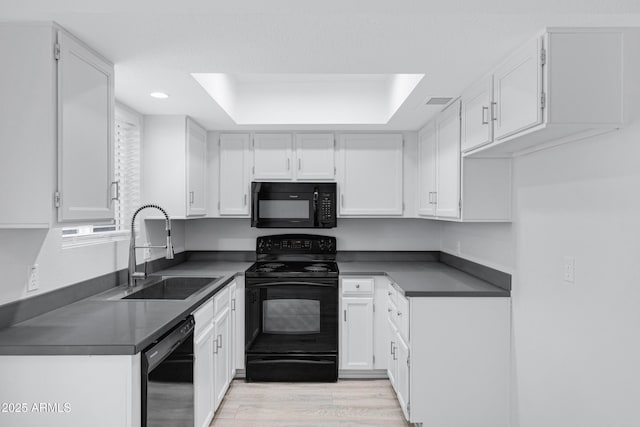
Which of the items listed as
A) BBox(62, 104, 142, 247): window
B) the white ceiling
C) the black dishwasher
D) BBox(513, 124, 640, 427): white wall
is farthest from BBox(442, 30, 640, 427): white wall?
BBox(62, 104, 142, 247): window

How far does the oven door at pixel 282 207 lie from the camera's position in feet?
12.1

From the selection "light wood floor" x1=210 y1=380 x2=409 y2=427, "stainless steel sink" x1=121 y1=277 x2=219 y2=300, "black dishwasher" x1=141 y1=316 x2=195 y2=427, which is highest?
"stainless steel sink" x1=121 y1=277 x2=219 y2=300

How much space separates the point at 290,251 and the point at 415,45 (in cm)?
251

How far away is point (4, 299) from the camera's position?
1737 mm

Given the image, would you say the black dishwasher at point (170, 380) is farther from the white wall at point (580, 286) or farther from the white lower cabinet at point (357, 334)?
the white wall at point (580, 286)

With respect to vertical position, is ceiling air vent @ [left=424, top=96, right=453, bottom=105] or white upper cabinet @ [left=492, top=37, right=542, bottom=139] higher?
ceiling air vent @ [left=424, top=96, right=453, bottom=105]

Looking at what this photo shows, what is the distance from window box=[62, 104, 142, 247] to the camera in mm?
2725

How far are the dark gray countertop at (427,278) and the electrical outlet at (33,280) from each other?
6.43 ft

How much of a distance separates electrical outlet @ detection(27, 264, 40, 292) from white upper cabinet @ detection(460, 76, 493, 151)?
7.49 feet

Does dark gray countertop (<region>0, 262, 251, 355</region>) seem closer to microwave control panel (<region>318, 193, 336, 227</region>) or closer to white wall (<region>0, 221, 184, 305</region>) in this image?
white wall (<region>0, 221, 184, 305</region>)

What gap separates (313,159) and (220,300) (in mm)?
1509

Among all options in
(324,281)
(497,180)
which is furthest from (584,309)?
(324,281)

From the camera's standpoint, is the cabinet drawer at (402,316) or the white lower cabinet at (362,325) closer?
the cabinet drawer at (402,316)

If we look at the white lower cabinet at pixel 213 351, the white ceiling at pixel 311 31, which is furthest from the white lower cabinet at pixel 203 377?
the white ceiling at pixel 311 31
